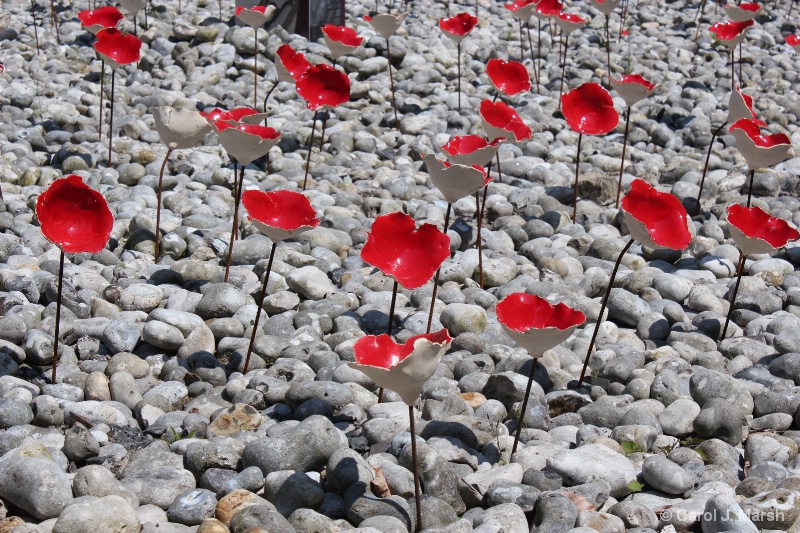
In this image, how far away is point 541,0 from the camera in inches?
263

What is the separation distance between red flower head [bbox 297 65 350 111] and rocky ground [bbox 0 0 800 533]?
0.52 meters

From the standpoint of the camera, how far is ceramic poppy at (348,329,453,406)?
2268mm

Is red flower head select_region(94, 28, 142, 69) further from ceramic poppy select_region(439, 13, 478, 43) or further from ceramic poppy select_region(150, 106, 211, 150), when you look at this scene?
ceramic poppy select_region(439, 13, 478, 43)

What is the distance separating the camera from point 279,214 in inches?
128

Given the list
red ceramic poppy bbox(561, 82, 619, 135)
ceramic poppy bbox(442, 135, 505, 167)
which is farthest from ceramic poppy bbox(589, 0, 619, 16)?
ceramic poppy bbox(442, 135, 505, 167)

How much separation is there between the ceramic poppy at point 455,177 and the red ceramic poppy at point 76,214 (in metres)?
1.36

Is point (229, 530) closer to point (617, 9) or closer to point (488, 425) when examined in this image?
point (488, 425)

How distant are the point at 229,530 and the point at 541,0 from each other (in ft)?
17.7

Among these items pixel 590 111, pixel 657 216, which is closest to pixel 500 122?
pixel 590 111

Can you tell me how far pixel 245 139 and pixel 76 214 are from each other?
79 cm

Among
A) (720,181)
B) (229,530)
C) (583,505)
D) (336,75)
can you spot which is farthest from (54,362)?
(720,181)

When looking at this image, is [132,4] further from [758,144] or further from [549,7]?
[758,144]

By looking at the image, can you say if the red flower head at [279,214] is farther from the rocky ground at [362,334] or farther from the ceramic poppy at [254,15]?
the ceramic poppy at [254,15]

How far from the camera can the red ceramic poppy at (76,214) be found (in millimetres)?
3082
